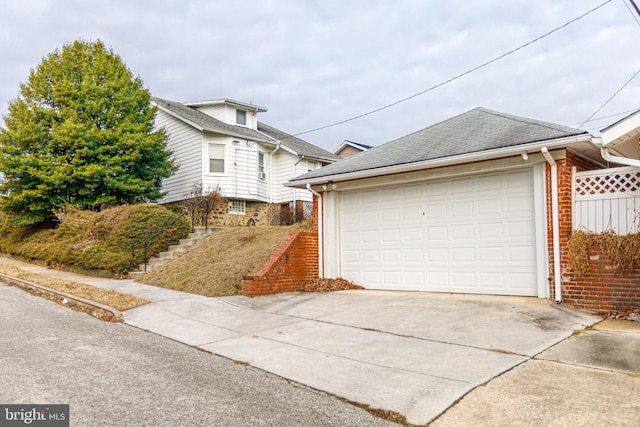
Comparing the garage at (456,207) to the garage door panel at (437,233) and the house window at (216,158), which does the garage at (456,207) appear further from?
the house window at (216,158)

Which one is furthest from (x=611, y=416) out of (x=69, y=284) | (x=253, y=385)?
(x=69, y=284)

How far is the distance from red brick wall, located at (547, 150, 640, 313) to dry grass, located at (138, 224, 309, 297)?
6.50 m

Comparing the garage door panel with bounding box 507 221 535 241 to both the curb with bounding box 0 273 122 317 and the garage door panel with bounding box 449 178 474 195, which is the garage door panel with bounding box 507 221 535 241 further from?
the curb with bounding box 0 273 122 317

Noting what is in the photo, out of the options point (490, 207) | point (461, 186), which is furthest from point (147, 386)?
point (461, 186)

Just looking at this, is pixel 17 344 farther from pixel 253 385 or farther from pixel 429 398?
pixel 429 398

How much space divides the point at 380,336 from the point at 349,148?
2816 cm

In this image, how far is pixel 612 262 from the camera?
7371mm

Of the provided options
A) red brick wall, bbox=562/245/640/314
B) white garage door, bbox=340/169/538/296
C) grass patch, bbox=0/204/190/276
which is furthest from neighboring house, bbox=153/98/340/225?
red brick wall, bbox=562/245/640/314

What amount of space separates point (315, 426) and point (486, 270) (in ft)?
21.0

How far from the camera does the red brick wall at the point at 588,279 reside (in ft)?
23.8

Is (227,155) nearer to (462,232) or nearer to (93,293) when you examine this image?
(93,293)

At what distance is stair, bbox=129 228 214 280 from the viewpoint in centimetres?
1433

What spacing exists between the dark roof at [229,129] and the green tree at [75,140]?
265 centimetres

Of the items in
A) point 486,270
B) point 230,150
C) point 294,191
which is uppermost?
point 230,150
